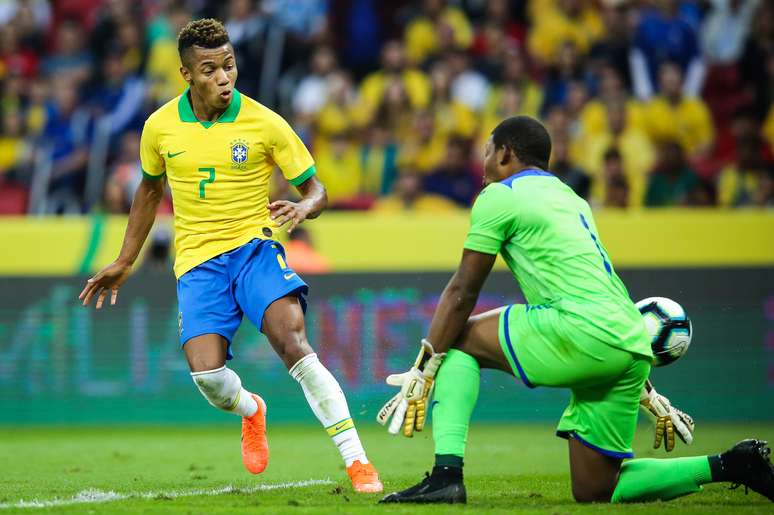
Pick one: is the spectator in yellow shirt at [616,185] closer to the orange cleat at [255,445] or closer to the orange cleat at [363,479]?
the orange cleat at [255,445]

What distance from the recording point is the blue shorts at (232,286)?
6312mm

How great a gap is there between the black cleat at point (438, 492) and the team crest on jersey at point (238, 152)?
80.5 inches

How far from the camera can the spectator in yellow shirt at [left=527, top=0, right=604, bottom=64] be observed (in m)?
14.5

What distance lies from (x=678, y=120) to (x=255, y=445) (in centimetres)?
802

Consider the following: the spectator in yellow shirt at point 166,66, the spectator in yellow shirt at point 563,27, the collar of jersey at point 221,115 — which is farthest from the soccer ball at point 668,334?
the spectator in yellow shirt at point 166,66

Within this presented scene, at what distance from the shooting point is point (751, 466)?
214 inches

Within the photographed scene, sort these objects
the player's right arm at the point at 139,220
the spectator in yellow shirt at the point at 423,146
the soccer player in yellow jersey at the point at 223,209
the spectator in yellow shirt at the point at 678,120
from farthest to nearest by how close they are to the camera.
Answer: the spectator in yellow shirt at the point at 678,120 < the spectator in yellow shirt at the point at 423,146 < the player's right arm at the point at 139,220 < the soccer player in yellow jersey at the point at 223,209

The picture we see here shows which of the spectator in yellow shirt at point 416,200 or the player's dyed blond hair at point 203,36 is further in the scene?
the spectator in yellow shirt at point 416,200

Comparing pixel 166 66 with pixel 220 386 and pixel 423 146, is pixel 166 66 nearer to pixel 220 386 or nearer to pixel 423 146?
pixel 423 146

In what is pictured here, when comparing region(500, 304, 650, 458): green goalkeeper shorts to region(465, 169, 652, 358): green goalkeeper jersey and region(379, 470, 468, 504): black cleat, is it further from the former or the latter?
region(379, 470, 468, 504): black cleat

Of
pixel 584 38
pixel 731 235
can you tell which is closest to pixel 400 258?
pixel 731 235

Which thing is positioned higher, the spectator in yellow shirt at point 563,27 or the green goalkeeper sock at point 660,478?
the spectator in yellow shirt at point 563,27

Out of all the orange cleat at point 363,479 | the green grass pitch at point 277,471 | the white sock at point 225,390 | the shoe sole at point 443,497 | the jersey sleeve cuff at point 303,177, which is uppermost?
the jersey sleeve cuff at point 303,177

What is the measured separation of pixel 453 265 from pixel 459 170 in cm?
144
